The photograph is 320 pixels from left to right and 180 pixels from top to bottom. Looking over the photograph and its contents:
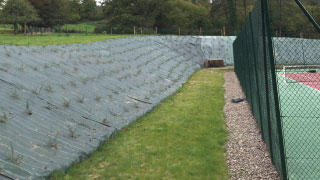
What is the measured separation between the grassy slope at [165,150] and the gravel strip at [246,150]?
191 mm

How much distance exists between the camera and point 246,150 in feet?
20.2

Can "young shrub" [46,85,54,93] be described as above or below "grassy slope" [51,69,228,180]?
above

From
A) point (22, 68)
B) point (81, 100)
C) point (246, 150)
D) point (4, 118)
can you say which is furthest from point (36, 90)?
point (246, 150)

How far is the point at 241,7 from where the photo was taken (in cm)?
6319

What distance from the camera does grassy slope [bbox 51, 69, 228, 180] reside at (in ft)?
17.2

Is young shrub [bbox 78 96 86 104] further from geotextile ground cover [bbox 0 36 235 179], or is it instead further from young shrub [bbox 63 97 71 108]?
young shrub [bbox 63 97 71 108]

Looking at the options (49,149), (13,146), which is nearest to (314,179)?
(49,149)

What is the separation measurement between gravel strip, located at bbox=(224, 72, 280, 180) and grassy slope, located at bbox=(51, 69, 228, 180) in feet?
0.63

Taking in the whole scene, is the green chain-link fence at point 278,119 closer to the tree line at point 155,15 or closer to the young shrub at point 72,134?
the young shrub at point 72,134

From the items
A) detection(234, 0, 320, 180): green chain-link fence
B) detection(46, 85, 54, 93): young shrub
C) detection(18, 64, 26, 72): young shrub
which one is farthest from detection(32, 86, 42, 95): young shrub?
detection(234, 0, 320, 180): green chain-link fence

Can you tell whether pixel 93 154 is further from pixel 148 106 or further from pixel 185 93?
pixel 185 93

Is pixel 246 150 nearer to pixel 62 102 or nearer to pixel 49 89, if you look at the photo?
pixel 62 102

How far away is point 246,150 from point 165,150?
1.60 meters

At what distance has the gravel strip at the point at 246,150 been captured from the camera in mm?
5070
